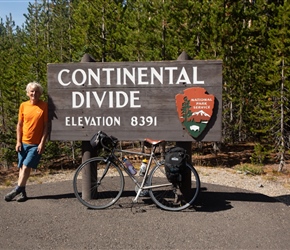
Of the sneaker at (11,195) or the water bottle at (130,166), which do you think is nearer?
the water bottle at (130,166)

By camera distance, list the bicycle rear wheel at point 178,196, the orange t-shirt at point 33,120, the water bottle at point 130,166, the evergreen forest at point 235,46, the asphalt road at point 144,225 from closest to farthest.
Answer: the asphalt road at point 144,225
the bicycle rear wheel at point 178,196
the water bottle at point 130,166
the orange t-shirt at point 33,120
the evergreen forest at point 235,46

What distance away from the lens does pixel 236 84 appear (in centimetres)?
1509

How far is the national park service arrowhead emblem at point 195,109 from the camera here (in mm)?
5867

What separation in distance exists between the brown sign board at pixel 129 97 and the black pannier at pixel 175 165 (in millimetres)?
417

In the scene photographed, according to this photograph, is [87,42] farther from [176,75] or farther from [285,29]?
[176,75]

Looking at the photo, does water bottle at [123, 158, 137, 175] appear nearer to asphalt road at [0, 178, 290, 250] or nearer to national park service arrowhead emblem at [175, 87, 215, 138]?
asphalt road at [0, 178, 290, 250]

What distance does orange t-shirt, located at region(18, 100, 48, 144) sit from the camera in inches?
244

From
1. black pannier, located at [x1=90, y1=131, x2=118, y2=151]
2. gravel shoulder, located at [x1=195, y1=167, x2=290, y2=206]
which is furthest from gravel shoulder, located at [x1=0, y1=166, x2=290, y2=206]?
black pannier, located at [x1=90, y1=131, x2=118, y2=151]

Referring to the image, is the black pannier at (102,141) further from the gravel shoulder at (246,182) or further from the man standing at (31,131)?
the gravel shoulder at (246,182)

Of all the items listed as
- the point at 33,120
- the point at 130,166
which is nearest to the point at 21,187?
the point at 33,120

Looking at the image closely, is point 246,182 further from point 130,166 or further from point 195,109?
Answer: point 130,166

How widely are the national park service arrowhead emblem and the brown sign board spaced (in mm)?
33

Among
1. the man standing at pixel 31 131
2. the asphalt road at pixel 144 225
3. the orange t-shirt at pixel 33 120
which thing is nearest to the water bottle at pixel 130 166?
the asphalt road at pixel 144 225

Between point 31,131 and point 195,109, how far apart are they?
2.85 m
